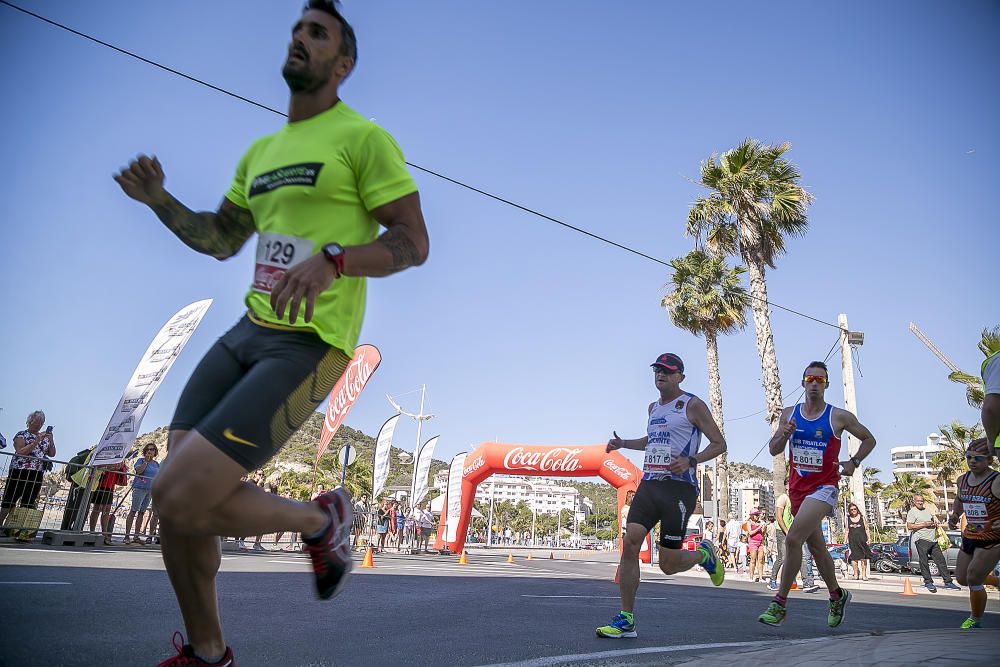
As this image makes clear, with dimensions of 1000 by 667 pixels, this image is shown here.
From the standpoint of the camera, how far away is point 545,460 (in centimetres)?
2688

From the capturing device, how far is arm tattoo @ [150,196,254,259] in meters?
2.54

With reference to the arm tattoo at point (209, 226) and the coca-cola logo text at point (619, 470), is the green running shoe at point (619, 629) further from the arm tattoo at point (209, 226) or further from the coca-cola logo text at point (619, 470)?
the coca-cola logo text at point (619, 470)

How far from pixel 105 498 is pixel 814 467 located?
1109 cm

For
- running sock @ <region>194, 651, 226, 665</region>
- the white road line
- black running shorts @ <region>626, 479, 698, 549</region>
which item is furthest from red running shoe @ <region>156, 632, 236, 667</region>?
black running shorts @ <region>626, 479, 698, 549</region>

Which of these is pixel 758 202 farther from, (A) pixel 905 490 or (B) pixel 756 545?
(A) pixel 905 490

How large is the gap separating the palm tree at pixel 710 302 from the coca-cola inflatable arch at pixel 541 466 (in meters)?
3.93

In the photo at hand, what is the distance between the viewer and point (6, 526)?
10211 mm

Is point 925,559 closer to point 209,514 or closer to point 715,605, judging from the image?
point 715,605

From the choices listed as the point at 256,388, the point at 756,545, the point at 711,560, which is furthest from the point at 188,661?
the point at 756,545

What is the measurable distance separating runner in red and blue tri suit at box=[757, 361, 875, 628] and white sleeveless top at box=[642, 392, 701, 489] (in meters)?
0.78

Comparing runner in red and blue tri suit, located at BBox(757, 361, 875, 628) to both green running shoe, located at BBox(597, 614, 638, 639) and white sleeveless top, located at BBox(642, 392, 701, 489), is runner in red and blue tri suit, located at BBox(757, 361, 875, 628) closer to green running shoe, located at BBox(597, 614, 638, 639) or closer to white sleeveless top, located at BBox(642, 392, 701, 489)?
white sleeveless top, located at BBox(642, 392, 701, 489)

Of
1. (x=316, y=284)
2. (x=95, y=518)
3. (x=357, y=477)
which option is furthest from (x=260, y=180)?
(x=357, y=477)

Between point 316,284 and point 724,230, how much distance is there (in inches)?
881

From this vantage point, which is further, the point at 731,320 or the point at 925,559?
the point at 731,320
